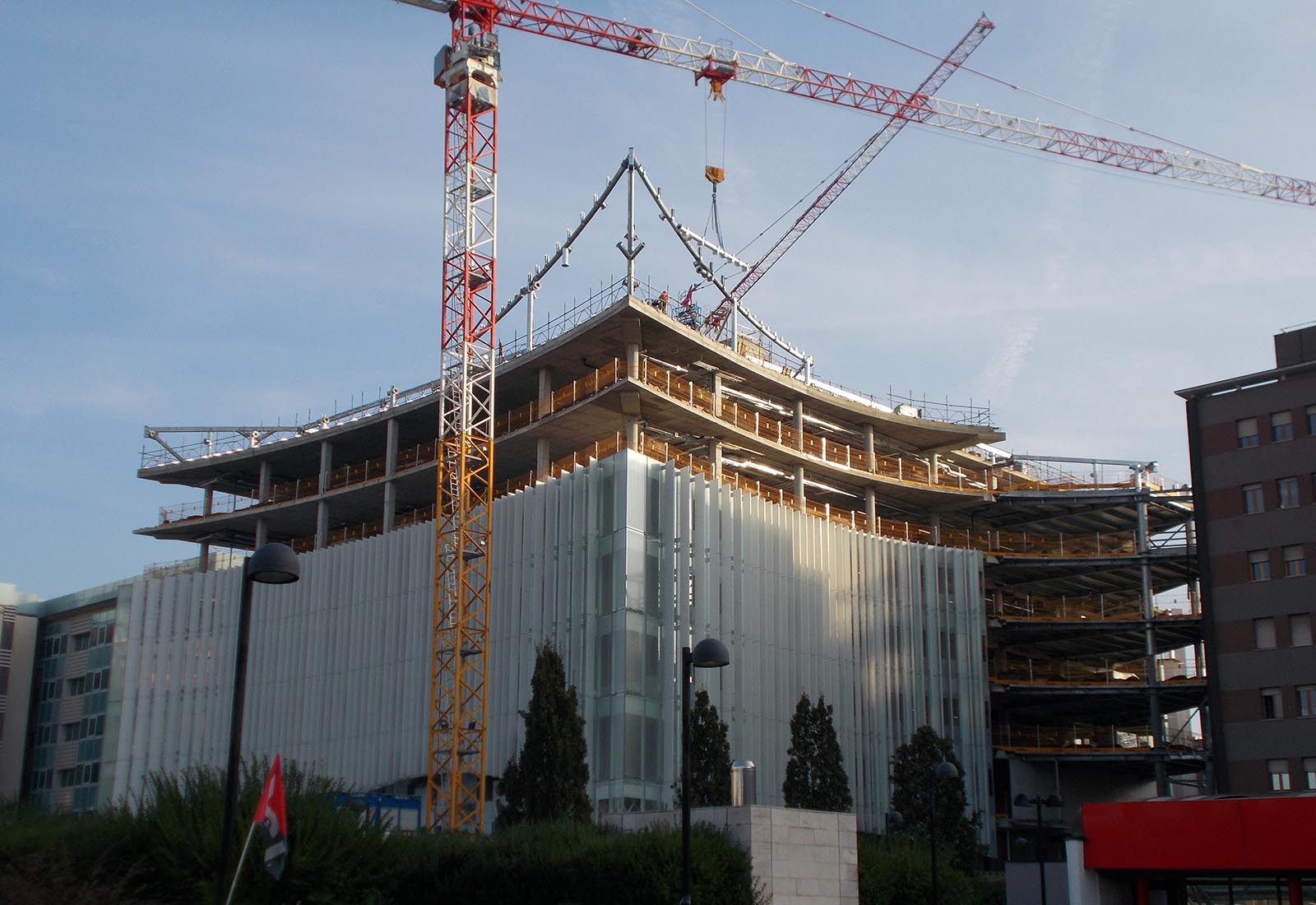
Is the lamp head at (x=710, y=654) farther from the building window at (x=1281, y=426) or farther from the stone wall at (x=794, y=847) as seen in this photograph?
the building window at (x=1281, y=426)

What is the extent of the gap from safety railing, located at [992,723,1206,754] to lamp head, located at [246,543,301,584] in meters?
64.5

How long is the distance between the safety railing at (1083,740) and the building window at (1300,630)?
46.6 feet

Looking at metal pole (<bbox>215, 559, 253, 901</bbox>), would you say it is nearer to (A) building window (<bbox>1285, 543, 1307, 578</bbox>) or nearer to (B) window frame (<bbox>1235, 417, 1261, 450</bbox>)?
(A) building window (<bbox>1285, 543, 1307, 578</bbox>)

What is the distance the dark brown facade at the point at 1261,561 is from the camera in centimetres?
6462

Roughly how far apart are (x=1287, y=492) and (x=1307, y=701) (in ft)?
30.4

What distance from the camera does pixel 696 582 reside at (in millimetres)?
63594

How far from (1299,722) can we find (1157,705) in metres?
14.5

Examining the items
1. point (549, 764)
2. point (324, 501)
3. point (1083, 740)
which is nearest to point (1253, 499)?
point (1083, 740)

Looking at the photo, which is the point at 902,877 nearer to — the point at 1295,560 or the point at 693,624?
the point at 693,624

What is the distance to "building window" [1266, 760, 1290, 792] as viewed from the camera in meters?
63.9

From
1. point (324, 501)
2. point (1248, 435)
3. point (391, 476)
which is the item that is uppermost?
point (391, 476)

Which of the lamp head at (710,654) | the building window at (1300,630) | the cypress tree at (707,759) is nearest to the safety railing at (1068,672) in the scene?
the building window at (1300,630)

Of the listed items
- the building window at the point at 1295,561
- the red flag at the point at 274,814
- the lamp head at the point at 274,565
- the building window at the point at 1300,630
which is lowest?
the red flag at the point at 274,814

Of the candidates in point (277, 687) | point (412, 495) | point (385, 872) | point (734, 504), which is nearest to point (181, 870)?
point (385, 872)
